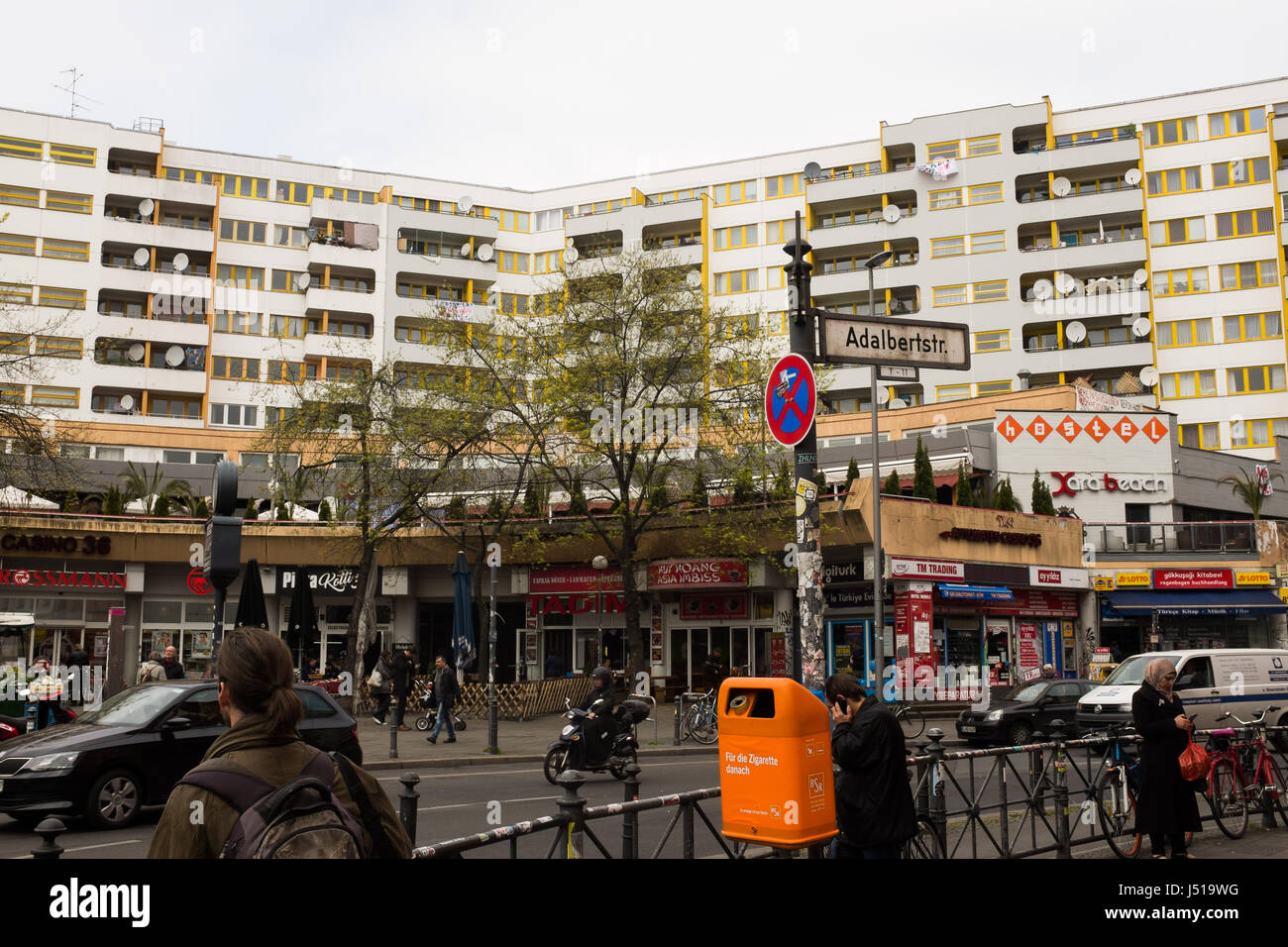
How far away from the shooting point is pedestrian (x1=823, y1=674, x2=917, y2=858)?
6.40 metres

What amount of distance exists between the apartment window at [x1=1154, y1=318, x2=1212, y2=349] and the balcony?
20970mm

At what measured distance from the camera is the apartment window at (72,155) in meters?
56.7

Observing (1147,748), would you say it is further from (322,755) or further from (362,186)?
(362,186)

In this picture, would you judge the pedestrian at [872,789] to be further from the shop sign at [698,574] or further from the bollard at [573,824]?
the shop sign at [698,574]

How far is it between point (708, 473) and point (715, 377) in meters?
3.30

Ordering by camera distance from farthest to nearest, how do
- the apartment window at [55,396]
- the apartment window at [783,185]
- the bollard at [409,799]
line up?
the apartment window at [783,185] < the apartment window at [55,396] < the bollard at [409,799]

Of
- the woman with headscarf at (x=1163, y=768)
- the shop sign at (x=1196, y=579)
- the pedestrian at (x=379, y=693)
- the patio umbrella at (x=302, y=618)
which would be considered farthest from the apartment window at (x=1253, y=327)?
the woman with headscarf at (x=1163, y=768)

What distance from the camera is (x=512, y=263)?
2675 inches

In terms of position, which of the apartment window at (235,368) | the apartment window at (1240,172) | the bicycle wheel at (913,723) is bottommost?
the bicycle wheel at (913,723)

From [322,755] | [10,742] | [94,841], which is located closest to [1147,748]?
[322,755]

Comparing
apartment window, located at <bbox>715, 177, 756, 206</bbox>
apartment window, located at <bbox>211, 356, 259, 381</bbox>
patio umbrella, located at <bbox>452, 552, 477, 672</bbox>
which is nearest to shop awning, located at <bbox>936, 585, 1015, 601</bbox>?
patio umbrella, located at <bbox>452, 552, 477, 672</bbox>

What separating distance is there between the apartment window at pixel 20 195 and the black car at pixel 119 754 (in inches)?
2038

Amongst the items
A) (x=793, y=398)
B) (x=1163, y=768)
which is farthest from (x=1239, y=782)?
(x=793, y=398)
